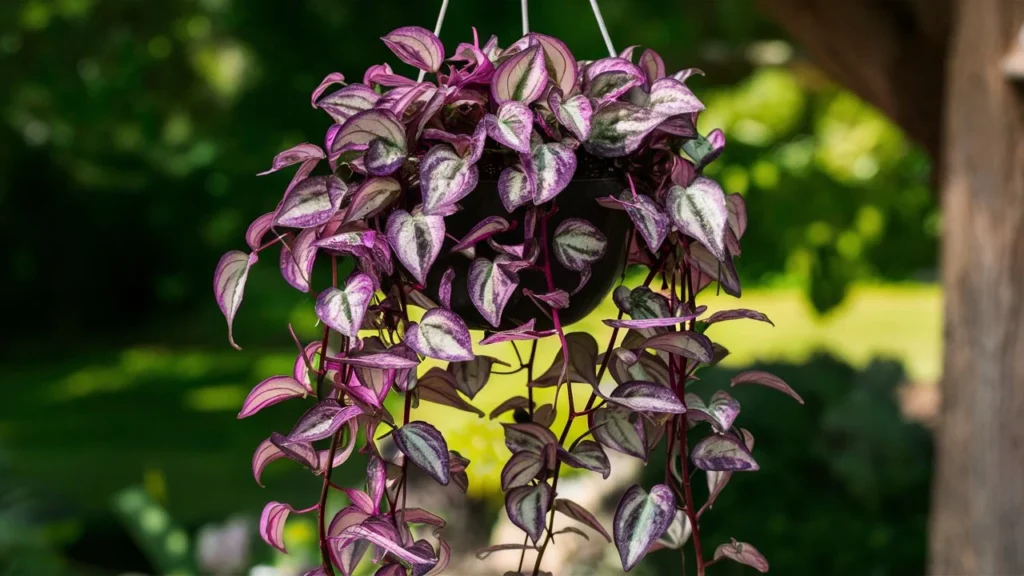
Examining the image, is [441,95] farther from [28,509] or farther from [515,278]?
[28,509]

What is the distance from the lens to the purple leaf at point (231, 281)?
976mm

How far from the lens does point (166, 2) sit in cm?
544

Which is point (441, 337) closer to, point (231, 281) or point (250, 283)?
point (231, 281)

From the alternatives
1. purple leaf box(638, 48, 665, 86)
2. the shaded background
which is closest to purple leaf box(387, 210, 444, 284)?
purple leaf box(638, 48, 665, 86)

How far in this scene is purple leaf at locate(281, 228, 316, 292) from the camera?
970 millimetres

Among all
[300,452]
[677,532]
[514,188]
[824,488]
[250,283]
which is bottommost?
→ [250,283]

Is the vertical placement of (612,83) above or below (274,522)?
above

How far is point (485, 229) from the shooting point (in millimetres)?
941

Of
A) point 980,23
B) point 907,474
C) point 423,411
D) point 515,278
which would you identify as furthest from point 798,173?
point 515,278

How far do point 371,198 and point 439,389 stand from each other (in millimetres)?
269

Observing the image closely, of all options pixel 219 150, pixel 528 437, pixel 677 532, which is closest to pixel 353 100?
pixel 528 437

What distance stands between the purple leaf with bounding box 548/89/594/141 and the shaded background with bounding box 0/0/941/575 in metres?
1.70

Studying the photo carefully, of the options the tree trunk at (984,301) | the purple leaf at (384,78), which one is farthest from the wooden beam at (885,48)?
the purple leaf at (384,78)

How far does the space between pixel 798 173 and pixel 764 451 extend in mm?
1023
